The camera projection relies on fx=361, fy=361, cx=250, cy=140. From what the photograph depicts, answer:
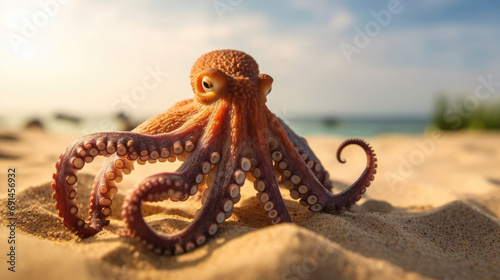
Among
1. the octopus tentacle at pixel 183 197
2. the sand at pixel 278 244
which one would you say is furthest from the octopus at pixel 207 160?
the sand at pixel 278 244

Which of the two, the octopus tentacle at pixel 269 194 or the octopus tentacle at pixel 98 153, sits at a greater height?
the octopus tentacle at pixel 98 153

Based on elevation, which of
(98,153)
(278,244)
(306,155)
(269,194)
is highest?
(98,153)

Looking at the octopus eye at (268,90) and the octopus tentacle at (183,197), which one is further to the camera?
the octopus eye at (268,90)

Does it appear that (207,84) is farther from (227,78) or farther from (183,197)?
(183,197)

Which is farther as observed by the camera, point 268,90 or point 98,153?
point 268,90

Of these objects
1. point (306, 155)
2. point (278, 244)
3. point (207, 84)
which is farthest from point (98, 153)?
point (306, 155)

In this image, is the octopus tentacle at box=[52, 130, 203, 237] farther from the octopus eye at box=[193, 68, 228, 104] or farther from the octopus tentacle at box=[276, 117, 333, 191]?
the octopus tentacle at box=[276, 117, 333, 191]

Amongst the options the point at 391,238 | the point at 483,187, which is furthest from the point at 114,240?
the point at 483,187

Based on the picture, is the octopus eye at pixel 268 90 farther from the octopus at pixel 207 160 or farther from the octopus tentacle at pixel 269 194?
the octopus tentacle at pixel 269 194

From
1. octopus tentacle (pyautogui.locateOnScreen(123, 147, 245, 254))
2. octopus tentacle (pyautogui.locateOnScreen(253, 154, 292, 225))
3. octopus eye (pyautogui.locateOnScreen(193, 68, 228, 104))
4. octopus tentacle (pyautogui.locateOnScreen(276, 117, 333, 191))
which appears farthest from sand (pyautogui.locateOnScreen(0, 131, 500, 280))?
octopus eye (pyautogui.locateOnScreen(193, 68, 228, 104))
